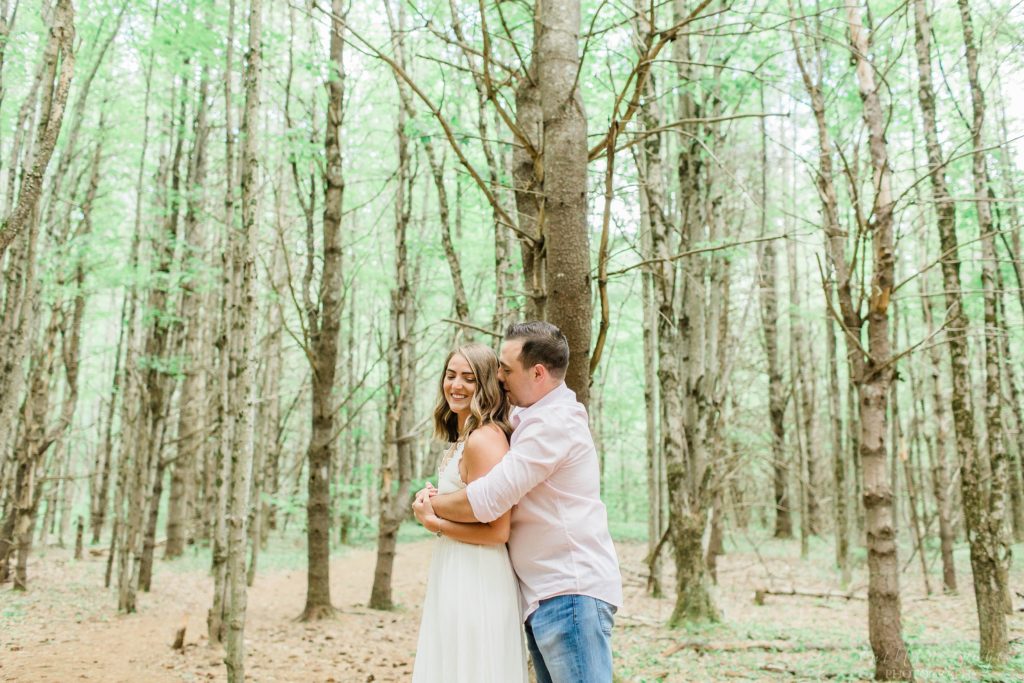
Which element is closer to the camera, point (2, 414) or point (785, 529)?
point (2, 414)

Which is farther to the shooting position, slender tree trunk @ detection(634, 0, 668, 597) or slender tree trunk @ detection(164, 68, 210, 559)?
slender tree trunk @ detection(164, 68, 210, 559)

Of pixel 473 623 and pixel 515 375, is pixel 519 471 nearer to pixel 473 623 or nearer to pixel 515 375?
pixel 515 375

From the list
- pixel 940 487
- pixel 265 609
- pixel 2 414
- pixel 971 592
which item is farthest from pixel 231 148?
pixel 971 592

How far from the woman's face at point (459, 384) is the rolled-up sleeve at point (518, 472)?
0.34m

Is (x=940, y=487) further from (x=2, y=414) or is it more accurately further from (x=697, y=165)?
(x=2, y=414)

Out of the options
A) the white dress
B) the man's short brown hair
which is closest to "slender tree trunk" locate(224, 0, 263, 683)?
the white dress

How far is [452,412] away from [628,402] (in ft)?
72.5

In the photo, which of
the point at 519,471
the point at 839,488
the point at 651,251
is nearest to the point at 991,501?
the point at 651,251

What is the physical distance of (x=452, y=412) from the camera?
8.87 ft

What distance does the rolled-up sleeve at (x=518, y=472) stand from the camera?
2246 millimetres

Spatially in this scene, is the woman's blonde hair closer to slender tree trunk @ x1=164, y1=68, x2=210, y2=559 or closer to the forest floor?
the forest floor

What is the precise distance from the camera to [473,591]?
237 cm

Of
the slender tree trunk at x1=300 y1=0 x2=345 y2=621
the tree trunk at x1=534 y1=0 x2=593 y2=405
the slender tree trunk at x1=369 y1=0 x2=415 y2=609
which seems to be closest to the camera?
the tree trunk at x1=534 y1=0 x2=593 y2=405

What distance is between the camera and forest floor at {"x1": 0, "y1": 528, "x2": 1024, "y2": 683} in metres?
5.84
